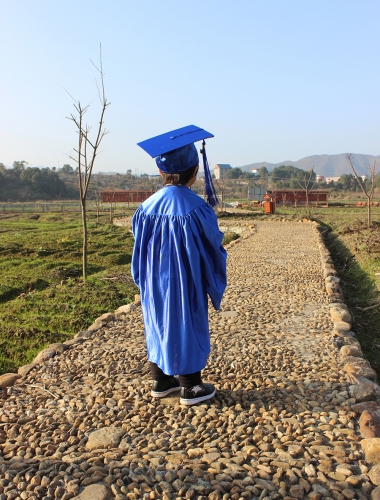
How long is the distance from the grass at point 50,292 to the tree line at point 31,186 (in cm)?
4191

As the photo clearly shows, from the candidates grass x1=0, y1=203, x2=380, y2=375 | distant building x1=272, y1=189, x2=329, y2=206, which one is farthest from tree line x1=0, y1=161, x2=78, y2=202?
grass x1=0, y1=203, x2=380, y2=375

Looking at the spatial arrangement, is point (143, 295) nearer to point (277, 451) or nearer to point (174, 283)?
point (174, 283)

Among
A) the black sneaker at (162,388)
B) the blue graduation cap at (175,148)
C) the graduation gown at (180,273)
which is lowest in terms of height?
the black sneaker at (162,388)

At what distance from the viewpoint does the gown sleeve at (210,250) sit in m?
2.80

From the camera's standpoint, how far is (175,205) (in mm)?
2814

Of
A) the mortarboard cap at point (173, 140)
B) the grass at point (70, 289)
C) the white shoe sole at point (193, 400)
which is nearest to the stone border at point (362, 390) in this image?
the grass at point (70, 289)

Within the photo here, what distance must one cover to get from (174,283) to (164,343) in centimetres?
38

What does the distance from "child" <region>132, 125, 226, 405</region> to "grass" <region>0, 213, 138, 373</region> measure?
217 centimetres

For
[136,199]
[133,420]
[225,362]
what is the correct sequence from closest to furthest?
[133,420] < [225,362] < [136,199]

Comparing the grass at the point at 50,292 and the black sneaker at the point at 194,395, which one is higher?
the black sneaker at the point at 194,395

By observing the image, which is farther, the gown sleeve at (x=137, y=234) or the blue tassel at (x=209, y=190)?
the blue tassel at (x=209, y=190)

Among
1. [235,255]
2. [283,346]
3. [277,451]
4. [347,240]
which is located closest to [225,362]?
[283,346]

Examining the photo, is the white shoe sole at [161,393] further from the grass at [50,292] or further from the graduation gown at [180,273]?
the grass at [50,292]

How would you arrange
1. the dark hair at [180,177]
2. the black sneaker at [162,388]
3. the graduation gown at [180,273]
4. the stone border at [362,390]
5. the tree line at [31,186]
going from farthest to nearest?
the tree line at [31,186]
the black sneaker at [162,388]
the dark hair at [180,177]
the graduation gown at [180,273]
the stone border at [362,390]
